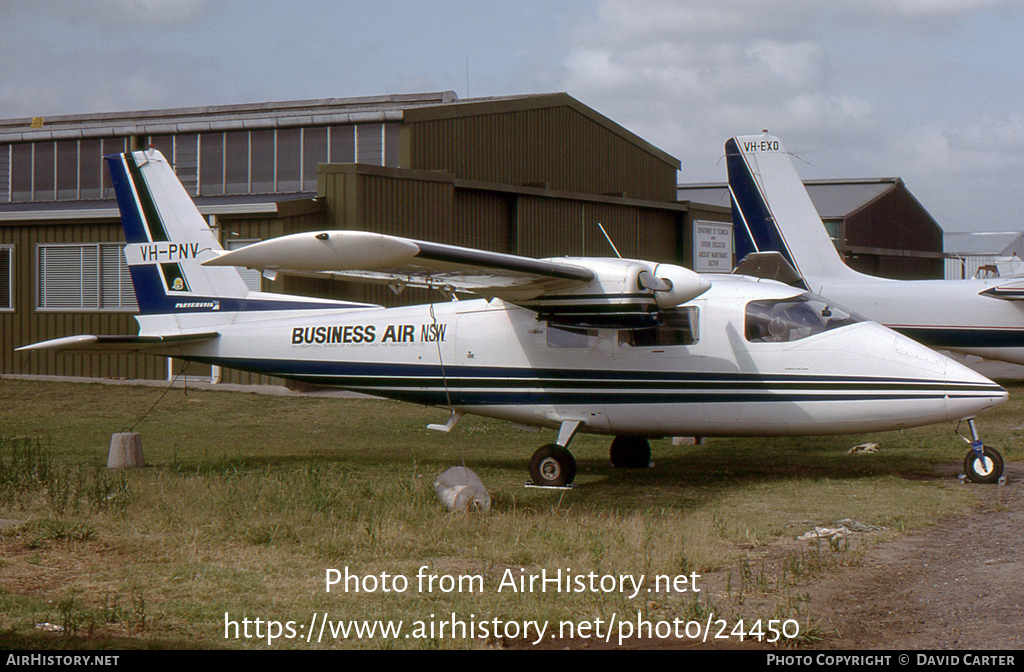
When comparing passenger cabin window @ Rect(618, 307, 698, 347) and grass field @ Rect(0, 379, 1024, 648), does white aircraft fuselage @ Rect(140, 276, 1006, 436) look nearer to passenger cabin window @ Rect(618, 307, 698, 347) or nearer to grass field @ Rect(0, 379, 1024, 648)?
passenger cabin window @ Rect(618, 307, 698, 347)

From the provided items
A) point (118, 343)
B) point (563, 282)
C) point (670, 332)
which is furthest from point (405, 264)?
point (118, 343)

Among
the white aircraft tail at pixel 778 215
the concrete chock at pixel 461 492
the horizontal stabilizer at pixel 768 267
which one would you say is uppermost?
the white aircraft tail at pixel 778 215

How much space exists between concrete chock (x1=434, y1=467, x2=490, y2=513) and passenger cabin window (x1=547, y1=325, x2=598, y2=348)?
8.87 ft

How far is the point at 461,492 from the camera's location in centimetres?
1023

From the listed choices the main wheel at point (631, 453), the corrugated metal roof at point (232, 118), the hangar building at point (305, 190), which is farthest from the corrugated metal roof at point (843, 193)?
the main wheel at point (631, 453)

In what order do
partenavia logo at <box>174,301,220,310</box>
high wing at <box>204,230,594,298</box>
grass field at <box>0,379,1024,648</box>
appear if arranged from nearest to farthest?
1. grass field at <box>0,379,1024,648</box>
2. high wing at <box>204,230,594,298</box>
3. partenavia logo at <box>174,301,220,310</box>

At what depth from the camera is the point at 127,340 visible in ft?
44.0

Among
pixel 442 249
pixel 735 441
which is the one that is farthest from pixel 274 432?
pixel 442 249

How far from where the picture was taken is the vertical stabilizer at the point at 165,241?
14.3 metres

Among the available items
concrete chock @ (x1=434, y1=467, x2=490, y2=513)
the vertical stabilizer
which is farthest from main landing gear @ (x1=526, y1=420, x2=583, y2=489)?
the vertical stabilizer

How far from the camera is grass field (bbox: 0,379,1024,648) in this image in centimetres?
677

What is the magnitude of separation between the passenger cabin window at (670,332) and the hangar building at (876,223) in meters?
35.9

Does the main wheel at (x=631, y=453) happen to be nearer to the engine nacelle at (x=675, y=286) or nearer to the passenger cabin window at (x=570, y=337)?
the passenger cabin window at (x=570, y=337)
